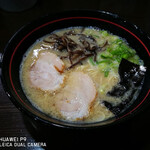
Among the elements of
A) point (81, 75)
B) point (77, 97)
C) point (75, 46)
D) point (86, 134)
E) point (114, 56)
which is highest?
point (75, 46)

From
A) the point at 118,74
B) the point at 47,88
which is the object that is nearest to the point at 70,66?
the point at 47,88

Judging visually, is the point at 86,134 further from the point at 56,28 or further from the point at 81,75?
the point at 56,28

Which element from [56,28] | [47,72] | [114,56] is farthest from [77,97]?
[56,28]

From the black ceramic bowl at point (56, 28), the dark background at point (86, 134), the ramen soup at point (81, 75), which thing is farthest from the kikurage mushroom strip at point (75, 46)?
the dark background at point (86, 134)

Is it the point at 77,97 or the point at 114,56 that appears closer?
the point at 77,97

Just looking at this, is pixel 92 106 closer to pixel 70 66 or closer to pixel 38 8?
pixel 70 66

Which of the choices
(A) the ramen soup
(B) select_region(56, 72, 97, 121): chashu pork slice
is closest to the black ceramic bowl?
(A) the ramen soup
